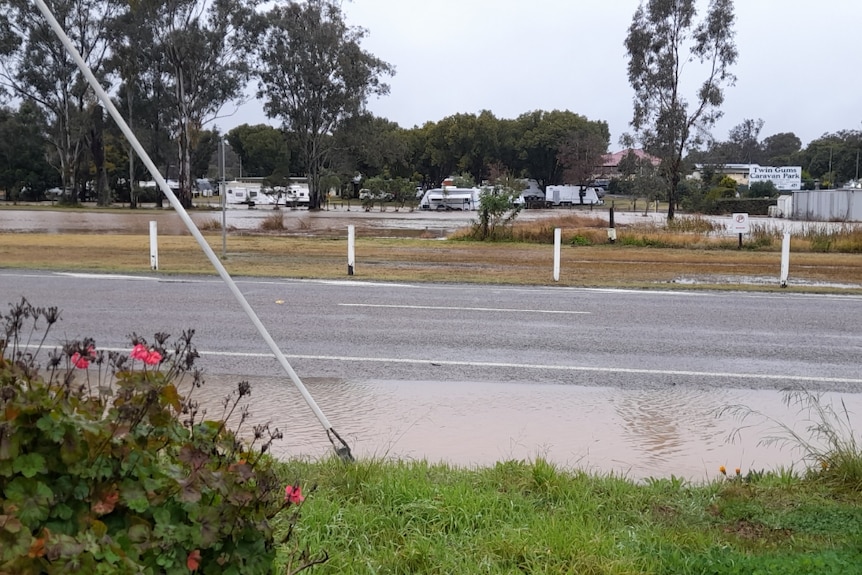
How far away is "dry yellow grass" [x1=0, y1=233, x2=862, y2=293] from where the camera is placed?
18.0m

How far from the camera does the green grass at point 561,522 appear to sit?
11.9 ft

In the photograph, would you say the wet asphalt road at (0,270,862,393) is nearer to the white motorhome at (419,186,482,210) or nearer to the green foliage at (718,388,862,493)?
the green foliage at (718,388,862,493)

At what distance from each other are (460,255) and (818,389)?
55.1 feet

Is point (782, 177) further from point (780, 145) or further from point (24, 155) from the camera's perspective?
point (24, 155)

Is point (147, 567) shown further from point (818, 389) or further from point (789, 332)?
point (789, 332)

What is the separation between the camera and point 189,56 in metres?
59.8

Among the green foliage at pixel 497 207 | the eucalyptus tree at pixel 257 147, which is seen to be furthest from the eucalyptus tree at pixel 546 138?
the green foliage at pixel 497 207

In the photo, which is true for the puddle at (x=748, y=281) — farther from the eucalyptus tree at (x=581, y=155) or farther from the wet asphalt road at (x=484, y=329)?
the eucalyptus tree at (x=581, y=155)

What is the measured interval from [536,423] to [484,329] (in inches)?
179

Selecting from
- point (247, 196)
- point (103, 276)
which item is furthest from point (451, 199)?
point (103, 276)

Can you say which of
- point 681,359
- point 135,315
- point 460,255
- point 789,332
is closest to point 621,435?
point 681,359

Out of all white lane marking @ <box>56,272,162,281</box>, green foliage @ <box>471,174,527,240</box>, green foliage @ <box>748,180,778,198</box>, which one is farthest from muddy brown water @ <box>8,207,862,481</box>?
green foliage @ <box>748,180,778,198</box>

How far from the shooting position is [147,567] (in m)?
2.15

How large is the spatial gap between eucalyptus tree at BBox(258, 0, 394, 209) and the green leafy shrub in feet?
205
